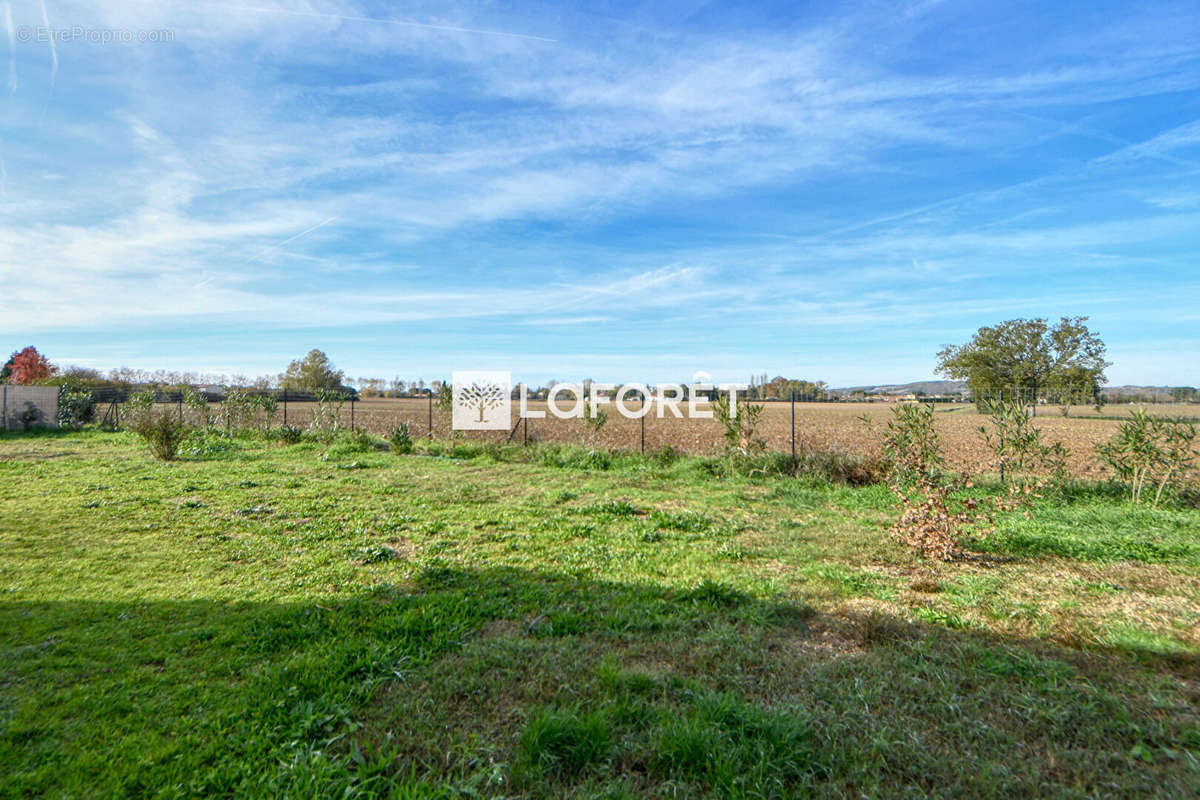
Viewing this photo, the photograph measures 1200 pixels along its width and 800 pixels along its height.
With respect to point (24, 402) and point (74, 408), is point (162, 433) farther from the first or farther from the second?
point (24, 402)

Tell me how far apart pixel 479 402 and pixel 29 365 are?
4475 centimetres

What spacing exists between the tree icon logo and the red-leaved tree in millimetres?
41653

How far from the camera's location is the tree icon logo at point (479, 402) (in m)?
15.1

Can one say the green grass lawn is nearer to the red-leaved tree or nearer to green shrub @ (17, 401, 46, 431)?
green shrub @ (17, 401, 46, 431)

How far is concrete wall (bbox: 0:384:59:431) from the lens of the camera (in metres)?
18.0

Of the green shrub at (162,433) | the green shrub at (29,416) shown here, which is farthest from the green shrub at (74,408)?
the green shrub at (162,433)

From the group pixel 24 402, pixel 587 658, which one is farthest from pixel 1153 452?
pixel 24 402

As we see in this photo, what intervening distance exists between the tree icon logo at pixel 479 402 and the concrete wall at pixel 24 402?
15.1 meters

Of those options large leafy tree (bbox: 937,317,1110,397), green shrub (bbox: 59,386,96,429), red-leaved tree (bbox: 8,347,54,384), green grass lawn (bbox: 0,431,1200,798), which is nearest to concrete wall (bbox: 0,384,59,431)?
green shrub (bbox: 59,386,96,429)

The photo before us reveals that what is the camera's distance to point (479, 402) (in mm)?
15406

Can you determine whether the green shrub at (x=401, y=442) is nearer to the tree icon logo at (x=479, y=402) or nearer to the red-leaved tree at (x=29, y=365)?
the tree icon logo at (x=479, y=402)

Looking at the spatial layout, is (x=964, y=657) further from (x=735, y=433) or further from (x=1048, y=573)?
(x=735, y=433)

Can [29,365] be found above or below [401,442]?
above

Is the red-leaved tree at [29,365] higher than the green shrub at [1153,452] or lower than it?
higher
